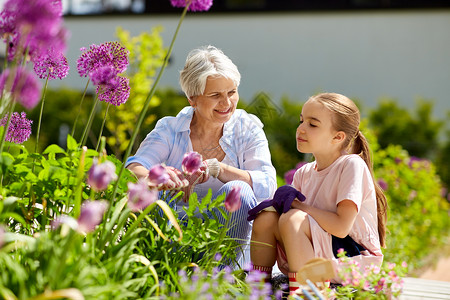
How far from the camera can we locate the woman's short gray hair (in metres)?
2.85

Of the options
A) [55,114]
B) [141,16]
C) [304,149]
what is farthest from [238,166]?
[141,16]

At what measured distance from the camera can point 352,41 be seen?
40.1 ft

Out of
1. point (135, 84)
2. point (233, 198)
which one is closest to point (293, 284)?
point (233, 198)

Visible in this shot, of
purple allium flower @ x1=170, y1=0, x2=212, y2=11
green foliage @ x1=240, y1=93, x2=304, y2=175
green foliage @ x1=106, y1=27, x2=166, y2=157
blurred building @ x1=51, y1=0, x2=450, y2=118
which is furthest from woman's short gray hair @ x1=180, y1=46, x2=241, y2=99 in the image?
blurred building @ x1=51, y1=0, x2=450, y2=118

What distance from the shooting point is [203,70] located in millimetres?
2867

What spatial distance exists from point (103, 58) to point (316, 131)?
93cm

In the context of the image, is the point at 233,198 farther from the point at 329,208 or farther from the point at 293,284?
the point at 329,208

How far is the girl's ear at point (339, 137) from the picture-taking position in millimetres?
2578

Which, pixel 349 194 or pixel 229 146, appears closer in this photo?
pixel 349 194

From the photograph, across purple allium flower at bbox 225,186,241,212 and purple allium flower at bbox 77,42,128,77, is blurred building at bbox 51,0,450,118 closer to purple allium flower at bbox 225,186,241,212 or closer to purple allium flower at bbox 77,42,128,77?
purple allium flower at bbox 77,42,128,77

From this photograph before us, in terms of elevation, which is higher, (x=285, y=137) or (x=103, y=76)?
(x=103, y=76)

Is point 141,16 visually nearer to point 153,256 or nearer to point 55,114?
point 55,114

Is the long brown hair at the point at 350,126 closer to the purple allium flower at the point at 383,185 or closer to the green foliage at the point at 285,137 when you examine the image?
the purple allium flower at the point at 383,185

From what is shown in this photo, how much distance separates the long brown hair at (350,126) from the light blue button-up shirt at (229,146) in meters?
0.43
